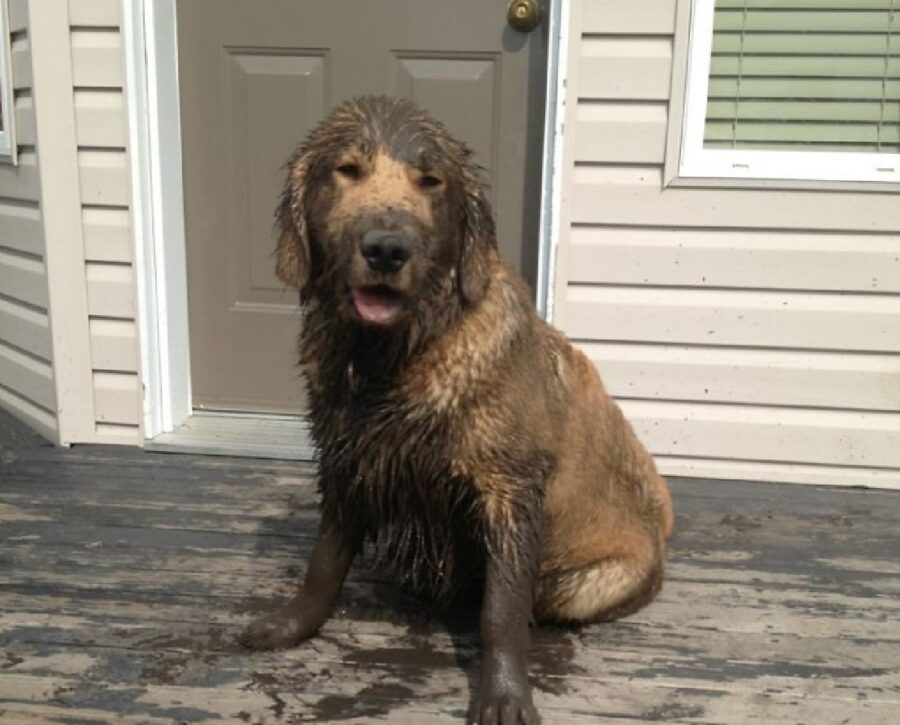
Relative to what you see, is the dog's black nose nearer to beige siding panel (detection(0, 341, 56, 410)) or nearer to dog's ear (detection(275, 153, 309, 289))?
dog's ear (detection(275, 153, 309, 289))

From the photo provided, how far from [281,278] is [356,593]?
1.14 m

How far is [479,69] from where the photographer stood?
3.87 meters

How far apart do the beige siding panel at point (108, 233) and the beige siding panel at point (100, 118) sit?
1.02 ft

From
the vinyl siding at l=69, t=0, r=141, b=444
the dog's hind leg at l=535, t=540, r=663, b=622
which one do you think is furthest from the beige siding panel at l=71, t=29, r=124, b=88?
the dog's hind leg at l=535, t=540, r=663, b=622

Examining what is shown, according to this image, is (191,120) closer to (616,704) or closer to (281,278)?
(281,278)

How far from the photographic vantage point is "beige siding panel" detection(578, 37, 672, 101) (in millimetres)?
3602

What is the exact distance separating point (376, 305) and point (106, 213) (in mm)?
2526

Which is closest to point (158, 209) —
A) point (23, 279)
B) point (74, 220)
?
point (74, 220)

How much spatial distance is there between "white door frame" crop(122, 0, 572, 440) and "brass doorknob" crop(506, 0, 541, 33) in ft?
0.27

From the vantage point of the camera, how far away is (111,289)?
4031 mm

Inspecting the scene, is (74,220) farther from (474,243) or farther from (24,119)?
(474,243)

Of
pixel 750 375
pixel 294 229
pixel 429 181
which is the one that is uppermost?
pixel 429 181

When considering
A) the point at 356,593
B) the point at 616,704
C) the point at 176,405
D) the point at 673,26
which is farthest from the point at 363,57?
the point at 616,704

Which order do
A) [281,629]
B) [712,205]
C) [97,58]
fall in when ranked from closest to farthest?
1. [281,629]
2. [712,205]
3. [97,58]
